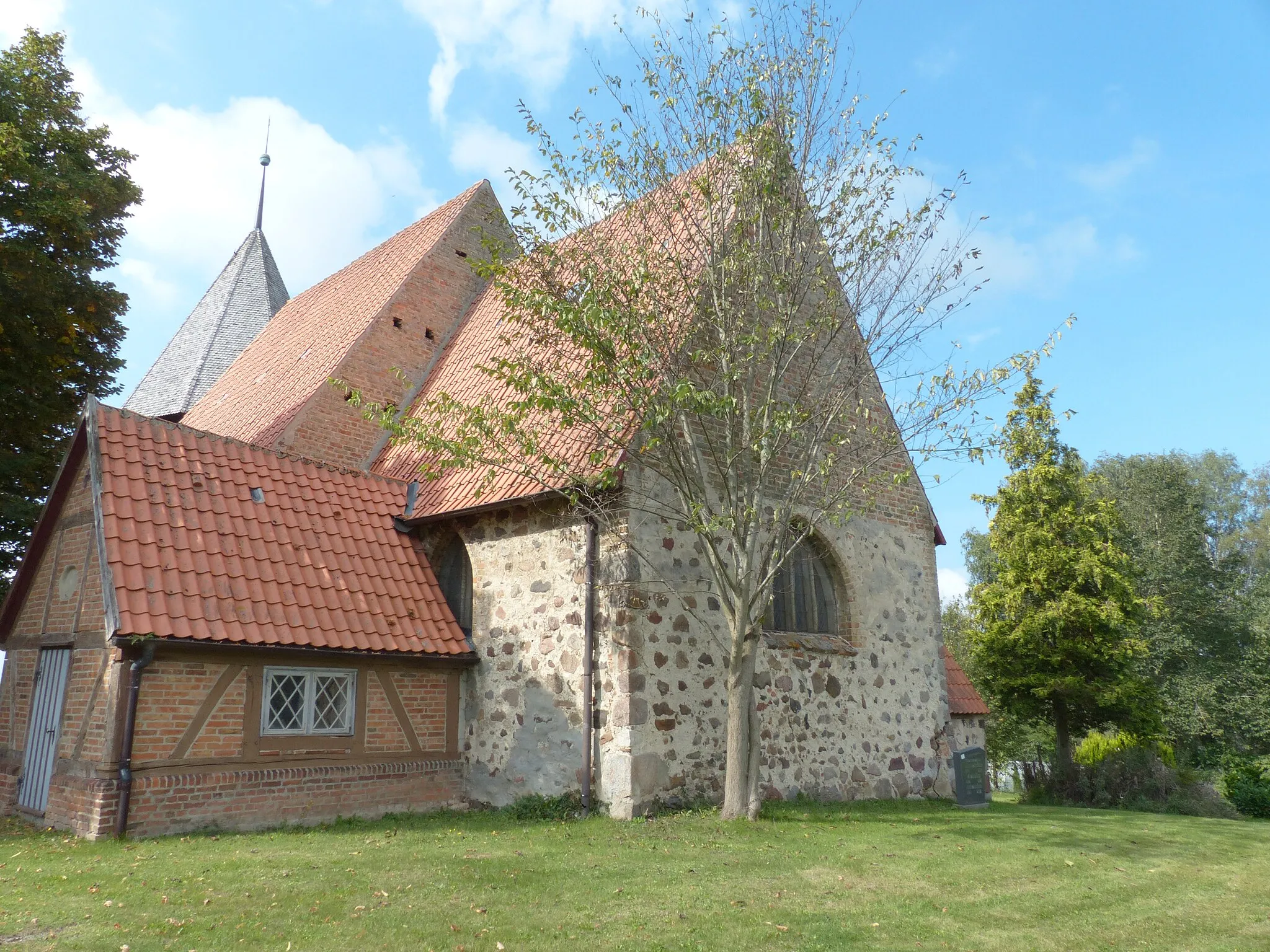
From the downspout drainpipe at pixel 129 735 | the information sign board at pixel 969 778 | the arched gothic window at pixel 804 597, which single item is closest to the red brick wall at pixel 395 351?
the downspout drainpipe at pixel 129 735

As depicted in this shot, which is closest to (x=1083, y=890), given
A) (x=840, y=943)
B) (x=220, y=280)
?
(x=840, y=943)

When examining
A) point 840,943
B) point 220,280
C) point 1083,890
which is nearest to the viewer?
point 840,943

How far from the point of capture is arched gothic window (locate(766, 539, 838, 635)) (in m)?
11.4

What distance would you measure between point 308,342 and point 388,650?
890 cm

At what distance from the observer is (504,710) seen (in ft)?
34.6

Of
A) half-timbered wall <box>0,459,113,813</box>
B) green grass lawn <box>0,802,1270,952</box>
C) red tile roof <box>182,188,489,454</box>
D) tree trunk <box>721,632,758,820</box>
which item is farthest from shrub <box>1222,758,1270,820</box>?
half-timbered wall <box>0,459,113,813</box>

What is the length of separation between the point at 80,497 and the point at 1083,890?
1048 centimetres

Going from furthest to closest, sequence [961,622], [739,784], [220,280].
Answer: [961,622] → [220,280] → [739,784]

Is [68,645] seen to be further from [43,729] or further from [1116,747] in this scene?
[1116,747]

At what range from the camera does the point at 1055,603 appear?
63.0 ft

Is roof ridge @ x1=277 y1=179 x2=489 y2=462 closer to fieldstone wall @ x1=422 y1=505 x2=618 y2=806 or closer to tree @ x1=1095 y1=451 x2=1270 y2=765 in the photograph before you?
fieldstone wall @ x1=422 y1=505 x2=618 y2=806

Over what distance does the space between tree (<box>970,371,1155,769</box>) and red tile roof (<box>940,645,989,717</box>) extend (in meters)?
3.22

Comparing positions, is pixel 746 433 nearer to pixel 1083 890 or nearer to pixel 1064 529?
pixel 1083 890

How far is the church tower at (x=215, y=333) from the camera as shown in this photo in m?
22.4
